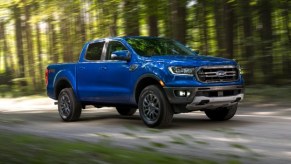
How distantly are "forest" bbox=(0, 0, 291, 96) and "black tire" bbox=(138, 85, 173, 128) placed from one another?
23.7 ft

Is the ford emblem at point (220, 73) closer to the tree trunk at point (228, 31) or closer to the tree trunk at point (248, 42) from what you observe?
the tree trunk at point (248, 42)

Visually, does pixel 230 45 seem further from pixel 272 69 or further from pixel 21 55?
pixel 21 55

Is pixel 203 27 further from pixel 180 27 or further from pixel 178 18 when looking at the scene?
pixel 178 18

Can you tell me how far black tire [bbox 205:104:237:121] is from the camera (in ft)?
32.7

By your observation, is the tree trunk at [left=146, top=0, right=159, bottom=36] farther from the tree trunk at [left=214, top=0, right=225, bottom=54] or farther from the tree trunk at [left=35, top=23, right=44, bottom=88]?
the tree trunk at [left=35, top=23, right=44, bottom=88]

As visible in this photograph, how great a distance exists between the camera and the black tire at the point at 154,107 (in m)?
8.86

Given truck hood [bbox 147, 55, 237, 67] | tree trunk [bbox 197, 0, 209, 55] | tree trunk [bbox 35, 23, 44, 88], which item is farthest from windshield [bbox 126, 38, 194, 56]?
tree trunk [bbox 35, 23, 44, 88]

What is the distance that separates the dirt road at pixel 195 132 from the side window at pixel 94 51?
4.98ft

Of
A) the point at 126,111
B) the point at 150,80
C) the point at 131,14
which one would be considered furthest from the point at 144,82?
the point at 131,14

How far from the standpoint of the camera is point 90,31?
2322cm

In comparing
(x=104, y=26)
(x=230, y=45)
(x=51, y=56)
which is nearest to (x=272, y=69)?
(x=230, y=45)

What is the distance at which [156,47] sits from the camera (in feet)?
32.8

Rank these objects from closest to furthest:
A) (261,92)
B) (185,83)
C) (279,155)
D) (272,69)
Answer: (279,155)
(185,83)
(261,92)
(272,69)

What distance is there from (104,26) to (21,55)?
30.6 feet
